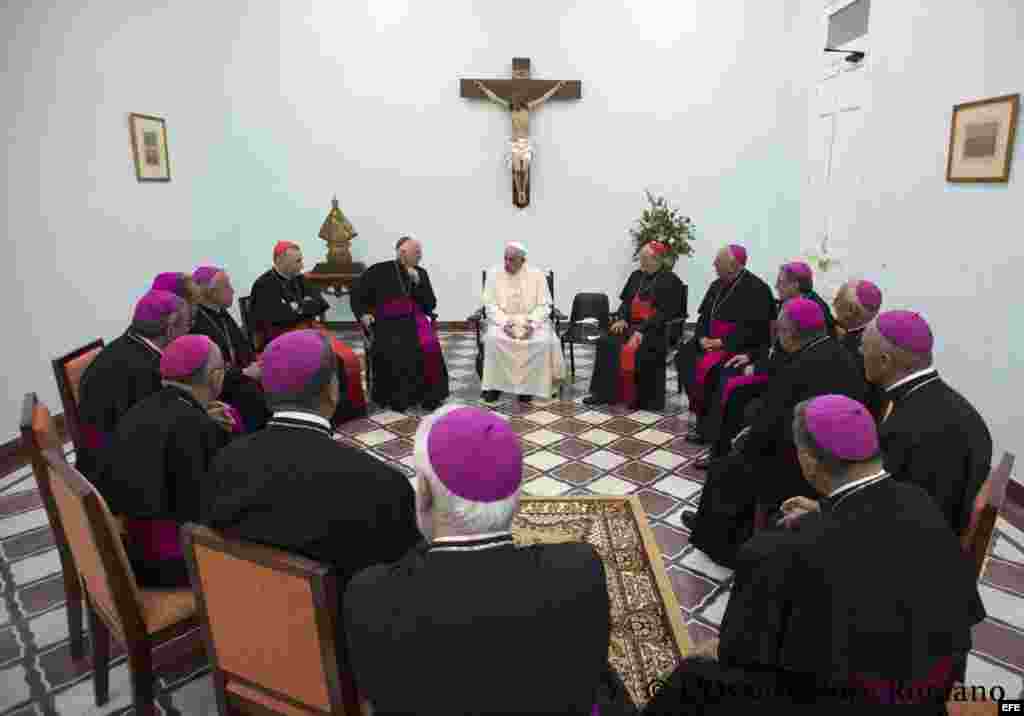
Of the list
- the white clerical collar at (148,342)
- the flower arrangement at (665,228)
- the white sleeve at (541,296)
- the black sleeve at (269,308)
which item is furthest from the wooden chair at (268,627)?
the flower arrangement at (665,228)

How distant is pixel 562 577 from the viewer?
4.04ft

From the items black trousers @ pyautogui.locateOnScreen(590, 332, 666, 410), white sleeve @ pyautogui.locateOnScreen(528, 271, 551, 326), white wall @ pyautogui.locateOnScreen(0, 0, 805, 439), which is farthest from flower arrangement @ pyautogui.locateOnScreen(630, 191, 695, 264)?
black trousers @ pyautogui.locateOnScreen(590, 332, 666, 410)

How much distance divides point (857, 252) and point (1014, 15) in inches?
85.7

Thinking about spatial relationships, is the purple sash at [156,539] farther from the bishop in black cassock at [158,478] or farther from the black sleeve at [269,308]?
the black sleeve at [269,308]

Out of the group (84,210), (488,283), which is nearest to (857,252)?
(488,283)

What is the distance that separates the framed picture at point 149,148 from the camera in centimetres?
541

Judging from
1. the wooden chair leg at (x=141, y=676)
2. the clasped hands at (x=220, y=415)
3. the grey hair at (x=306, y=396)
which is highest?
the grey hair at (x=306, y=396)

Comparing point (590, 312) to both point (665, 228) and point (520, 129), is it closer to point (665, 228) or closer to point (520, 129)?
point (665, 228)

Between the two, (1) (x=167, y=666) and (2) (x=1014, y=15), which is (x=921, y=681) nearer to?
(1) (x=167, y=666)

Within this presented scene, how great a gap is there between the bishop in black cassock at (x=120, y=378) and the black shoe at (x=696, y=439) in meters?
3.42

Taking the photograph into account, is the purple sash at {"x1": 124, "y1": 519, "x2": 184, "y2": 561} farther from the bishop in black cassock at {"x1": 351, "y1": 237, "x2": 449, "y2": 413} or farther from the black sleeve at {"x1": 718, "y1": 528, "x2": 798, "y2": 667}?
the bishop in black cassock at {"x1": 351, "y1": 237, "x2": 449, "y2": 413}

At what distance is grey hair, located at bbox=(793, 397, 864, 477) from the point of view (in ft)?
5.83

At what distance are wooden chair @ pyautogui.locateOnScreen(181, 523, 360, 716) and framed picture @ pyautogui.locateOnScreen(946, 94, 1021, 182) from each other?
4.43 metres

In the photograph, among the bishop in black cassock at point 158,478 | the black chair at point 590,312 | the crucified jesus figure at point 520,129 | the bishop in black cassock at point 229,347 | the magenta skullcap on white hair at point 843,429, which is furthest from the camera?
the crucified jesus figure at point 520,129
